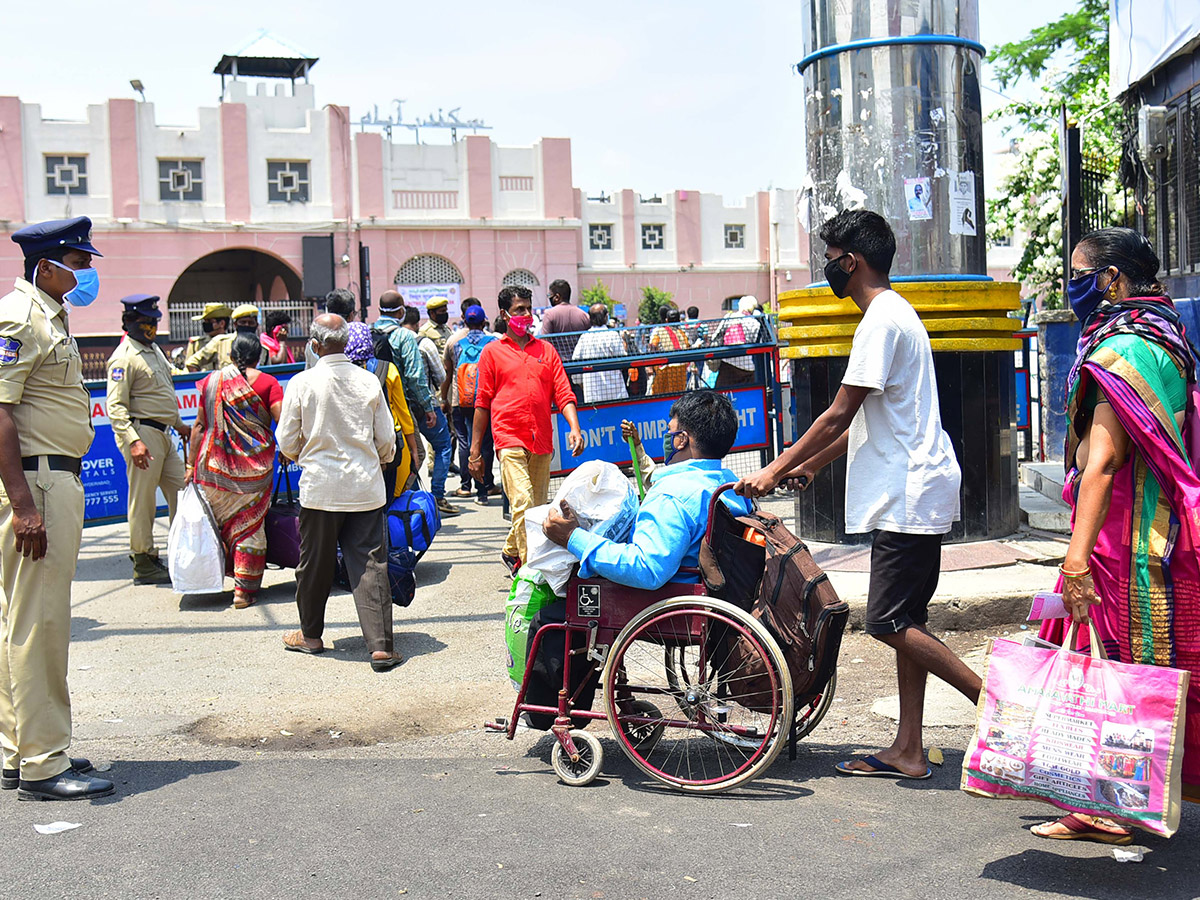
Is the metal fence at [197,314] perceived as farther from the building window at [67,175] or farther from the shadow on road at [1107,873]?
the shadow on road at [1107,873]

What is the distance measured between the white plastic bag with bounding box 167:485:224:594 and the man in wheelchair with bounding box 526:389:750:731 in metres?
3.63

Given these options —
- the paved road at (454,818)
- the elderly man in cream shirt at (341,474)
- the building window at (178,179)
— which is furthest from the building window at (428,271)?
the paved road at (454,818)

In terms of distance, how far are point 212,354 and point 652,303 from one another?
103 feet

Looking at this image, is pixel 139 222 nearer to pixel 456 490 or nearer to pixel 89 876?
pixel 456 490

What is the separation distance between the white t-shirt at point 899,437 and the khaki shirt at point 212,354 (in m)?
6.83

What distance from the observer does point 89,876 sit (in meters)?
3.51

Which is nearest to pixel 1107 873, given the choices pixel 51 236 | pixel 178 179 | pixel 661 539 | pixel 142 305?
pixel 661 539

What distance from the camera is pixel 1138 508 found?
343cm

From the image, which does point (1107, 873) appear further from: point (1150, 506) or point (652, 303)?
point (652, 303)

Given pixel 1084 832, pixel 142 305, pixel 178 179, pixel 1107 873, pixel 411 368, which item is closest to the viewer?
pixel 1107 873

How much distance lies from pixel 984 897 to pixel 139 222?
3625cm

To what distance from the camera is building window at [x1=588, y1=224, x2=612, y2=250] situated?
42.2 metres

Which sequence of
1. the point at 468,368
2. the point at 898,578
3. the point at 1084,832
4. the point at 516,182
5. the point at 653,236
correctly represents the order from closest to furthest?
the point at 1084,832 < the point at 898,578 < the point at 468,368 < the point at 516,182 < the point at 653,236

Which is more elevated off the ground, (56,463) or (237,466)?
(56,463)
